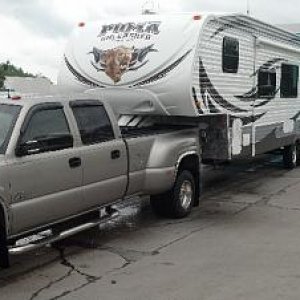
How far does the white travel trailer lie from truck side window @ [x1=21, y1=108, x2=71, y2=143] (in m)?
2.57

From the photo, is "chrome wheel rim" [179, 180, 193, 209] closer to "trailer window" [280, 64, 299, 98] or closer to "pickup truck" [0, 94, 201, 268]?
"pickup truck" [0, 94, 201, 268]

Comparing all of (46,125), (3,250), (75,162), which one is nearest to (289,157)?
(75,162)

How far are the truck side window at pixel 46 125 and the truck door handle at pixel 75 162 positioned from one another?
309 millimetres

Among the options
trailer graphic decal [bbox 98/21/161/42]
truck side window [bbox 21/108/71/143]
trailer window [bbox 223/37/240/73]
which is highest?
trailer graphic decal [bbox 98/21/161/42]

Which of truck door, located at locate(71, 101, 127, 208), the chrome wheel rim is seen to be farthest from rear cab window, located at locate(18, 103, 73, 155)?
the chrome wheel rim

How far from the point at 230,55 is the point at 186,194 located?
2648 millimetres

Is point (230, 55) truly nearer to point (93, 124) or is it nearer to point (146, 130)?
point (146, 130)

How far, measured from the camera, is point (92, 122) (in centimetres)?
774

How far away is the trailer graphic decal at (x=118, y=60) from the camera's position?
9.68m

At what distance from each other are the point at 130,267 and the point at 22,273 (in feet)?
3.83

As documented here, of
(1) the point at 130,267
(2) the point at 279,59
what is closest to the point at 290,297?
(1) the point at 130,267

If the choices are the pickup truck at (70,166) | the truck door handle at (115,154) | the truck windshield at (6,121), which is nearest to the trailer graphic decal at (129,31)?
the pickup truck at (70,166)

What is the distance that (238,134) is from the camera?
11172mm

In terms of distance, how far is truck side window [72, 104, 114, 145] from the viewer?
7488 mm
